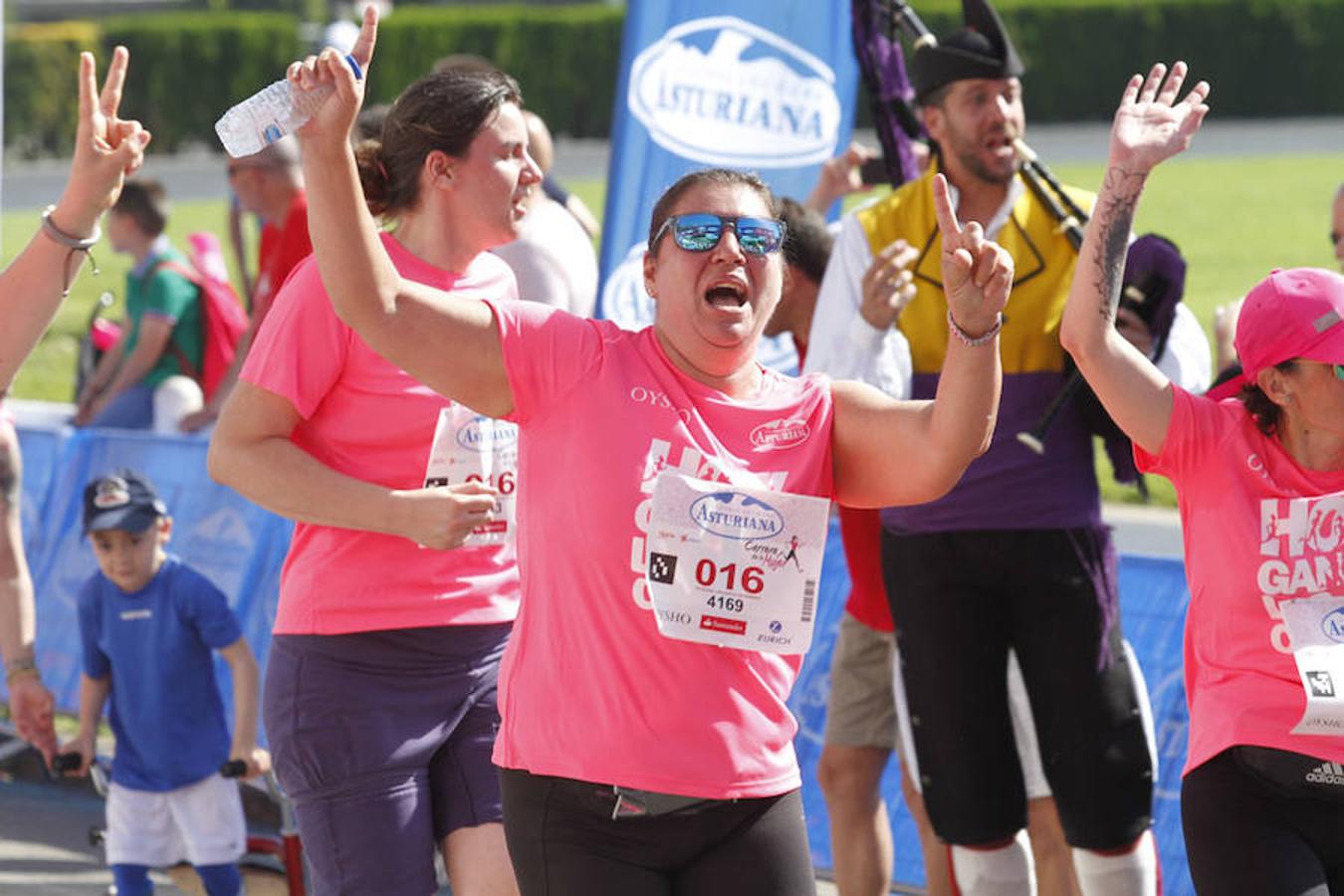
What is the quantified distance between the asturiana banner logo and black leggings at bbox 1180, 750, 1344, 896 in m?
3.68

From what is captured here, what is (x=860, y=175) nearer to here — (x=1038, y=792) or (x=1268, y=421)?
(x=1038, y=792)

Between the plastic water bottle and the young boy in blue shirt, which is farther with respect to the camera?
the young boy in blue shirt

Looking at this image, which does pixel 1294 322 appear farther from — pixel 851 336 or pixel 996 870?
pixel 996 870

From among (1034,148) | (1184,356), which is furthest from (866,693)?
(1034,148)

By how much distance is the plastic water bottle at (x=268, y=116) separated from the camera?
3.31 metres

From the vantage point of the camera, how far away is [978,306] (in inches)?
139

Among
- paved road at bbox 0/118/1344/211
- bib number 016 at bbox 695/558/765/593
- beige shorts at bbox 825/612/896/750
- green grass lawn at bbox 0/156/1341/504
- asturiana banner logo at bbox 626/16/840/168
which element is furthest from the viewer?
paved road at bbox 0/118/1344/211

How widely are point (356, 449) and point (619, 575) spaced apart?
0.99 m

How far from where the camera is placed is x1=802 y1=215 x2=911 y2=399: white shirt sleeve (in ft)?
17.1

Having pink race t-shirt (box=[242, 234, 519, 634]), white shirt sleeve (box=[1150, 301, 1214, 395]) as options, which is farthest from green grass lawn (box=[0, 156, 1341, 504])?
pink race t-shirt (box=[242, 234, 519, 634])

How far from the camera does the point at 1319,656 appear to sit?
402 cm

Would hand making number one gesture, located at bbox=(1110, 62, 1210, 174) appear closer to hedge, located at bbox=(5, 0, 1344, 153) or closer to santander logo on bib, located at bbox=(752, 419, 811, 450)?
santander logo on bib, located at bbox=(752, 419, 811, 450)

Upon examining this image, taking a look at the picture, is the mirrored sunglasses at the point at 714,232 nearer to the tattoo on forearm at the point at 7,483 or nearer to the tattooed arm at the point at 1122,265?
the tattooed arm at the point at 1122,265

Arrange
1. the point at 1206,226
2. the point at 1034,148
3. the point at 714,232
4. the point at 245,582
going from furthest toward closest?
the point at 1034,148 < the point at 1206,226 < the point at 245,582 < the point at 714,232
